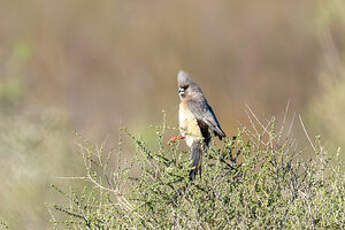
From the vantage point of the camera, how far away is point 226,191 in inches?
171

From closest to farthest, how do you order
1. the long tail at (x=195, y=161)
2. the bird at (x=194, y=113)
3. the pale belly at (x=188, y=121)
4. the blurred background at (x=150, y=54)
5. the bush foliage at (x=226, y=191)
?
1. the bush foliage at (x=226, y=191)
2. the long tail at (x=195, y=161)
3. the bird at (x=194, y=113)
4. the pale belly at (x=188, y=121)
5. the blurred background at (x=150, y=54)

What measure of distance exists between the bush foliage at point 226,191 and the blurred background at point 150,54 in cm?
1171

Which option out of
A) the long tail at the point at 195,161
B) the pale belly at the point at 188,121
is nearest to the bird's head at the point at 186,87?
the pale belly at the point at 188,121

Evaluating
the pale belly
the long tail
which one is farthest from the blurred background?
the long tail

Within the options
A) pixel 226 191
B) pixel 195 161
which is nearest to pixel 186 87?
pixel 195 161

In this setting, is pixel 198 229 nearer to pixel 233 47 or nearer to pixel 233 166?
pixel 233 166

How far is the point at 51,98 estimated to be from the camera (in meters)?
27.9

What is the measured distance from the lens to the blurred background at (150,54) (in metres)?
22.0

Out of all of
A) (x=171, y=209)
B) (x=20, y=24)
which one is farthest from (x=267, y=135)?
(x=20, y=24)

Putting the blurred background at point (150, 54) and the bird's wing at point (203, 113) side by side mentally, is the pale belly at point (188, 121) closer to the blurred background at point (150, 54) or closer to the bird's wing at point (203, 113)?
the bird's wing at point (203, 113)

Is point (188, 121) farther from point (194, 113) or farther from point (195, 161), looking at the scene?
point (195, 161)

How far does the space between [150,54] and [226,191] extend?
2511 centimetres

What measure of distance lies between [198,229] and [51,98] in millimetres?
24029

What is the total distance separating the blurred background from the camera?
72.2 ft
